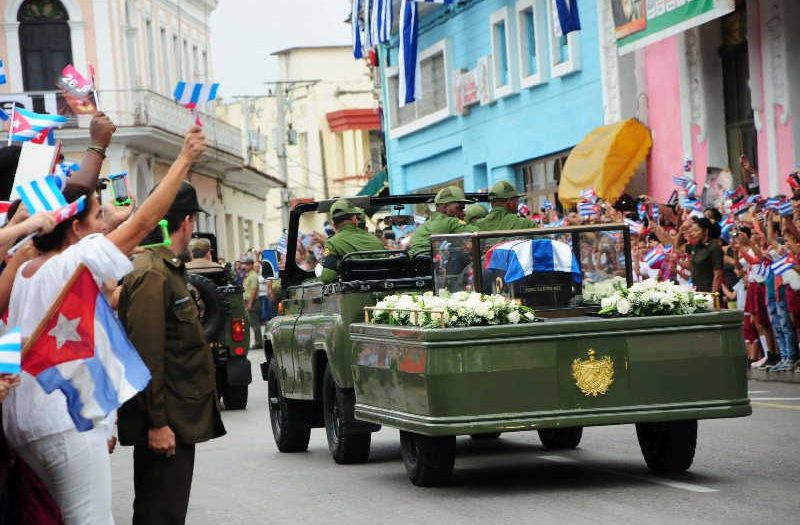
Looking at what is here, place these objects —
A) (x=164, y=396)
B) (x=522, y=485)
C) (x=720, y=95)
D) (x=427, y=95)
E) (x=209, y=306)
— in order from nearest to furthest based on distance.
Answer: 1. (x=164, y=396)
2. (x=522, y=485)
3. (x=209, y=306)
4. (x=720, y=95)
5. (x=427, y=95)

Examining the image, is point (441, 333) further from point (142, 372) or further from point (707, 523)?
point (142, 372)

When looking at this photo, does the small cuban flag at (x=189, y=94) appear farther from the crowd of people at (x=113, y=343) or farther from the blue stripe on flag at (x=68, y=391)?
the blue stripe on flag at (x=68, y=391)

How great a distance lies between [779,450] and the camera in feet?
42.7

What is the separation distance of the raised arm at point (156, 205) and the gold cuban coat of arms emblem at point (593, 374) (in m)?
4.54

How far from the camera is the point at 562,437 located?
46.6 feet

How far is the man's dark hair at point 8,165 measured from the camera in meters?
9.87

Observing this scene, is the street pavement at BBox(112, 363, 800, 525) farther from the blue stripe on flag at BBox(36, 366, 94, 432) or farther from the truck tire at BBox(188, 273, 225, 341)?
the truck tire at BBox(188, 273, 225, 341)

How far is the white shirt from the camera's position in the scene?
6.81 m

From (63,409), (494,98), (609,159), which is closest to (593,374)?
(63,409)

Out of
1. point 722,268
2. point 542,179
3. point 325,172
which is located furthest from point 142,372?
point 325,172

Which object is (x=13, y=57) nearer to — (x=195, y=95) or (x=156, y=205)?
(x=195, y=95)

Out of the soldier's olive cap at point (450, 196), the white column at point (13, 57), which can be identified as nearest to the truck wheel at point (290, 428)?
the soldier's olive cap at point (450, 196)

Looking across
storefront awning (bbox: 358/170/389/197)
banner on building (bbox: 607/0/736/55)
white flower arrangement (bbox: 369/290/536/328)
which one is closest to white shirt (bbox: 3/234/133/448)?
white flower arrangement (bbox: 369/290/536/328)

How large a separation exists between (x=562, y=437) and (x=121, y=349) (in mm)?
7645
